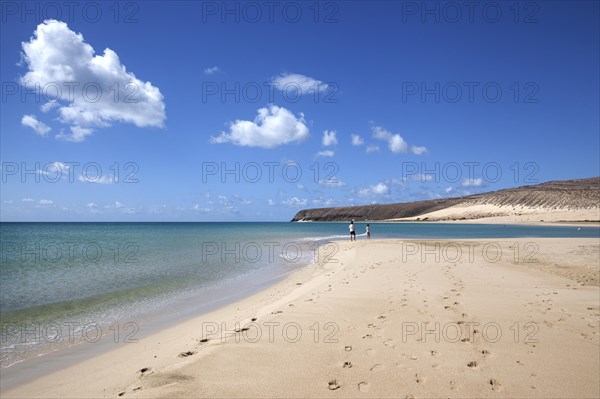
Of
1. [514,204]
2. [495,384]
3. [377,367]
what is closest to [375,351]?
[377,367]

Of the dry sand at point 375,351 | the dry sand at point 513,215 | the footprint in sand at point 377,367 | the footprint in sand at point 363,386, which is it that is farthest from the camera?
the dry sand at point 513,215

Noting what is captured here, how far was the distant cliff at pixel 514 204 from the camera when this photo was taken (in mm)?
102375

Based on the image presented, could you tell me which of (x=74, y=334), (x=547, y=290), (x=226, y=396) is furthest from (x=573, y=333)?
(x=74, y=334)

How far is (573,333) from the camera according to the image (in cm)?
629

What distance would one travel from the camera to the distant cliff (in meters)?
102

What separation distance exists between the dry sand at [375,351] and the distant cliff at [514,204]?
9876 centimetres

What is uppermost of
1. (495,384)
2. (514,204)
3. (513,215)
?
(514,204)

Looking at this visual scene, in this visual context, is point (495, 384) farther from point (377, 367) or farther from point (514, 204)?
point (514, 204)

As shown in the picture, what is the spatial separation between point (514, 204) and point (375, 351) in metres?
138

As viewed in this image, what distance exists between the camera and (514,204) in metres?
121

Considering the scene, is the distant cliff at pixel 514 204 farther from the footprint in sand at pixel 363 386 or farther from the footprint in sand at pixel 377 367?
the footprint in sand at pixel 363 386

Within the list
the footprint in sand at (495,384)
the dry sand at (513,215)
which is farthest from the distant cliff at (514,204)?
the footprint in sand at (495,384)

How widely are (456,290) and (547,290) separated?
2.67m

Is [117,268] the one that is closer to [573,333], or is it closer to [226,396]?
[226,396]
